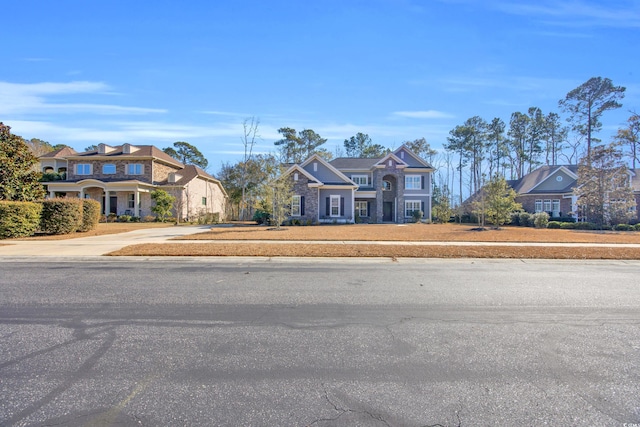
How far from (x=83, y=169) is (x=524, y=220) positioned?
148 feet

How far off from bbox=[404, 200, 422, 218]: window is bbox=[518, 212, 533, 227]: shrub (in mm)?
9482

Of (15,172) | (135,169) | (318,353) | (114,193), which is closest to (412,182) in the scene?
(135,169)

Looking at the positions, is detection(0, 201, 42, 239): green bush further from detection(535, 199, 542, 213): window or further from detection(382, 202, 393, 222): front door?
detection(535, 199, 542, 213): window

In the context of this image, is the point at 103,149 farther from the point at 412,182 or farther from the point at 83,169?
the point at 412,182

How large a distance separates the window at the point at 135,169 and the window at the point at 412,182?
94.0ft

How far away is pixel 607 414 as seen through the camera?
2830mm

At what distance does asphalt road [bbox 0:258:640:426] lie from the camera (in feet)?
9.47

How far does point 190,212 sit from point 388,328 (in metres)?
36.6

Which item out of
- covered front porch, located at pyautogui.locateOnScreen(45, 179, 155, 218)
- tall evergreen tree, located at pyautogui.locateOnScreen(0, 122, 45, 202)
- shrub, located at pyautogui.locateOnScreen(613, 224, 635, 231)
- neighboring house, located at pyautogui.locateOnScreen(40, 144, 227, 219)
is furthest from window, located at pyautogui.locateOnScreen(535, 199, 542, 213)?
tall evergreen tree, located at pyautogui.locateOnScreen(0, 122, 45, 202)

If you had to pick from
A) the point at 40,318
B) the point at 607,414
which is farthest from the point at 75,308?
the point at 607,414

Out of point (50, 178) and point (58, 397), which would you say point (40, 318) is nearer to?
point (58, 397)

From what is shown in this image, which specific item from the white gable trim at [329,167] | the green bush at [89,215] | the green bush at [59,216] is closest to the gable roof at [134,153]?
the green bush at [89,215]

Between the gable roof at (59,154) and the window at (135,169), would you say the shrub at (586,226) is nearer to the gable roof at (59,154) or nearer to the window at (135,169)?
the window at (135,169)

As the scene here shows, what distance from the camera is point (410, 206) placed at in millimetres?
37094
